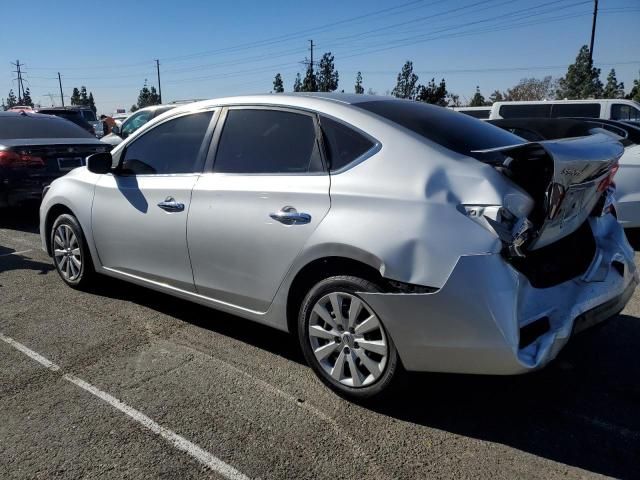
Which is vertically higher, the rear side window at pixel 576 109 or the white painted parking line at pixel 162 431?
the rear side window at pixel 576 109

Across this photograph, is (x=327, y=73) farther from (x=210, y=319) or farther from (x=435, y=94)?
(x=210, y=319)

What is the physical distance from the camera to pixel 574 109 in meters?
15.2

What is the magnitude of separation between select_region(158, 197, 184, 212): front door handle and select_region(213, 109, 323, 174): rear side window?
1.21 ft

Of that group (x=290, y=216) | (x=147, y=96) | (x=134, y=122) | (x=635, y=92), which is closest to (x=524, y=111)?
(x=134, y=122)

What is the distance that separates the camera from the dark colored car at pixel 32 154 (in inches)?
286

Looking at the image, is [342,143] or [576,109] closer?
[342,143]

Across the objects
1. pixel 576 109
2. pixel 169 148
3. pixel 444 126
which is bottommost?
pixel 169 148

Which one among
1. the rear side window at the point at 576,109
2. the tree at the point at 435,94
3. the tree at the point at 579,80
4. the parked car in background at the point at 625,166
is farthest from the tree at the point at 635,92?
the parked car in background at the point at 625,166

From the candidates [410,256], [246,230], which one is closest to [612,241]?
[410,256]

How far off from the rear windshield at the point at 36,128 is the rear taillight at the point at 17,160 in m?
0.53

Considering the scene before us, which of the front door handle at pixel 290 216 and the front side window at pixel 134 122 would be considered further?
the front side window at pixel 134 122

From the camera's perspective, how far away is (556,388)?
3.14m

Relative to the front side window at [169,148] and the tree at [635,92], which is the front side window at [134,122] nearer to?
the front side window at [169,148]

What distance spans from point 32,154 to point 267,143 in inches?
212
